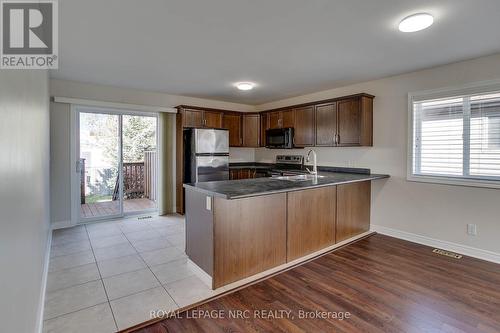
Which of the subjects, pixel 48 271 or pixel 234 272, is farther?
pixel 48 271

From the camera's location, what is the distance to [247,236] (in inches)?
105

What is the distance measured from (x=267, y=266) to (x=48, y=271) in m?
2.36

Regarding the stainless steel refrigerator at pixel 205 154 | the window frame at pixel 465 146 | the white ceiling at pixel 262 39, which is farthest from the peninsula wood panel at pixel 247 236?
the stainless steel refrigerator at pixel 205 154

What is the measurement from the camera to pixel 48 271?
285 centimetres

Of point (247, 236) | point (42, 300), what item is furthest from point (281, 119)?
point (42, 300)

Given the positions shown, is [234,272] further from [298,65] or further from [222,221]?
[298,65]

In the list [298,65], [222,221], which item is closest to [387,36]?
[298,65]

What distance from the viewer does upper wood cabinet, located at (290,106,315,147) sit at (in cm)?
493

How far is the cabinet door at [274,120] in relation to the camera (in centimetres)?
565

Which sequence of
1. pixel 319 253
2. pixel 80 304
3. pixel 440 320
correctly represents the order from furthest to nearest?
1. pixel 319 253
2. pixel 80 304
3. pixel 440 320

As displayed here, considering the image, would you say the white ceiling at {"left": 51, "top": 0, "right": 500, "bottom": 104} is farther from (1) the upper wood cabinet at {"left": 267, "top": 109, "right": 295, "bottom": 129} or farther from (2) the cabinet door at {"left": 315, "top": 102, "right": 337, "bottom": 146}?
(1) the upper wood cabinet at {"left": 267, "top": 109, "right": 295, "bottom": 129}

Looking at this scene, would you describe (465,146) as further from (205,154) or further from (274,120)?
(205,154)

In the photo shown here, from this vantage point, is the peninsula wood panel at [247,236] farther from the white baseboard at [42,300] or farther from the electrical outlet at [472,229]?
the electrical outlet at [472,229]

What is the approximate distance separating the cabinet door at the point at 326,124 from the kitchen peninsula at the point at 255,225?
1.21 m
